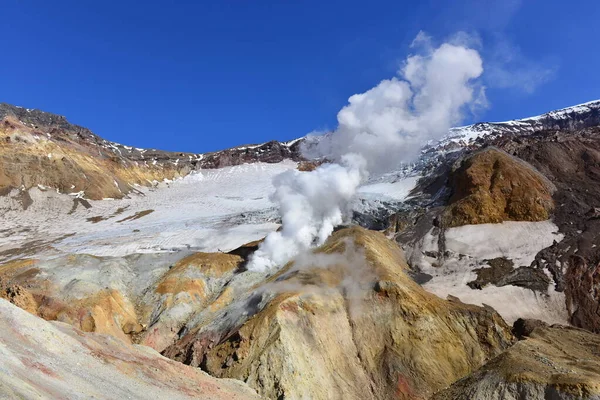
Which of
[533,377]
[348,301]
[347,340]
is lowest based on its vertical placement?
[347,340]

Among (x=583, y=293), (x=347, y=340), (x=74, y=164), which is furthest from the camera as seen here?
(x=74, y=164)

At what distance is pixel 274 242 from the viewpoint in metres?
43.2

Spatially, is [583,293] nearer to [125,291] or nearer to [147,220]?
[125,291]

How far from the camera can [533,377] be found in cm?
1828

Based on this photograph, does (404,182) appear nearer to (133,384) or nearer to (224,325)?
(224,325)

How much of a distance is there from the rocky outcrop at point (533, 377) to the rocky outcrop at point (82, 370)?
10.4 m

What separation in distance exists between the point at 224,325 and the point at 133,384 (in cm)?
1224

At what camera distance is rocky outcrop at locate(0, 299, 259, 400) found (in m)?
13.6

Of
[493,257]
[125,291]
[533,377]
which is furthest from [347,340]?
[493,257]

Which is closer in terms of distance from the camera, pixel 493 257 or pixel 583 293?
pixel 583 293

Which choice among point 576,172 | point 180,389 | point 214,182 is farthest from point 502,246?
point 214,182

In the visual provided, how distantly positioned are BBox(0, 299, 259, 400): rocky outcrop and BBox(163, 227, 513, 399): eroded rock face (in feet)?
8.43

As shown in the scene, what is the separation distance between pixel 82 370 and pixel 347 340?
1583cm

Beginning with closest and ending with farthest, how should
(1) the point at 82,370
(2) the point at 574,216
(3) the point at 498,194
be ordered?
(1) the point at 82,370 < (2) the point at 574,216 < (3) the point at 498,194
